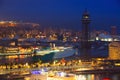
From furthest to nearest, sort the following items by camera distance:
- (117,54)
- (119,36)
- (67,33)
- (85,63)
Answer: (67,33) < (119,36) < (117,54) < (85,63)

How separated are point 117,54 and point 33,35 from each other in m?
13.8

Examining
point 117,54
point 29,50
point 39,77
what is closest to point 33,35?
point 29,50

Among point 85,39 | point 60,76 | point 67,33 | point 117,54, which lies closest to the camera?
point 60,76

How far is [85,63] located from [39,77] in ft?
33.2

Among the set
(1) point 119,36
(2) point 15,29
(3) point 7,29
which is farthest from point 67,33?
(3) point 7,29

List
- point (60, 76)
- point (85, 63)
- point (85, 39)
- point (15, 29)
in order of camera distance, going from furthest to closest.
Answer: point (15, 29) → point (85, 39) → point (85, 63) → point (60, 76)

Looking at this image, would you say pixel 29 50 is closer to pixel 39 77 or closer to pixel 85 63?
pixel 85 63

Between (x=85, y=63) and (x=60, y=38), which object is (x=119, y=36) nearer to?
(x=60, y=38)

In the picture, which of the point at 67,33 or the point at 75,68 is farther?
the point at 67,33

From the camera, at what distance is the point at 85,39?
1142 inches

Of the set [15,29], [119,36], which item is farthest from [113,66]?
[119,36]

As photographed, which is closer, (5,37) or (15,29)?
(5,37)

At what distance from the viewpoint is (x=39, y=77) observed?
10742 mm

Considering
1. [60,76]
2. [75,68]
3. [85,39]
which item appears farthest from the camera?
[85,39]
